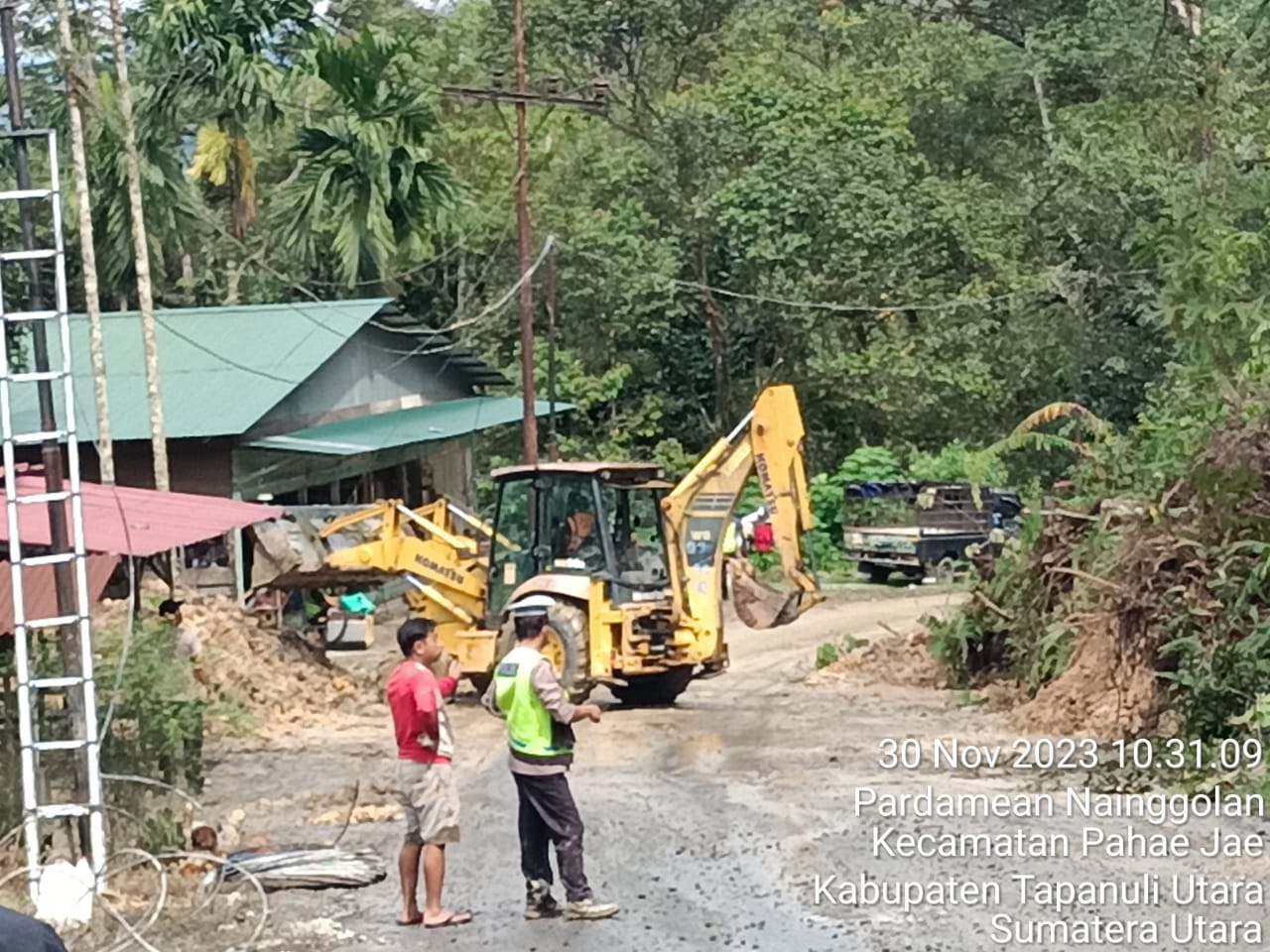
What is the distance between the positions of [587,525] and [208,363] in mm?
13620

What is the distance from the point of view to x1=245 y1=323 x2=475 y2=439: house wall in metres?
30.9

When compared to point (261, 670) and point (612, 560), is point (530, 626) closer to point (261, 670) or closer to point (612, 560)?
point (612, 560)

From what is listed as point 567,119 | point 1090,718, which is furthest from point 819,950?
point 567,119

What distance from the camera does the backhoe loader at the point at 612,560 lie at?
19.5 meters

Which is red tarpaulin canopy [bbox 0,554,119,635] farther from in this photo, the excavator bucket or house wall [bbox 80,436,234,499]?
house wall [bbox 80,436,234,499]

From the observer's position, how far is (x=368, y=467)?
33.5 meters

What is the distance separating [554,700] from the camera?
10.1 meters

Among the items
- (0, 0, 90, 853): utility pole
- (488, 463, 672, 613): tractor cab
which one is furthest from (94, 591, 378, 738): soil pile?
(0, 0, 90, 853): utility pole

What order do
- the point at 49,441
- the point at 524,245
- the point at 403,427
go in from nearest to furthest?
the point at 49,441 < the point at 524,245 < the point at 403,427

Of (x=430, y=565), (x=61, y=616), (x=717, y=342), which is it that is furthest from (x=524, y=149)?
(x=61, y=616)

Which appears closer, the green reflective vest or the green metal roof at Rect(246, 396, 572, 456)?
the green reflective vest

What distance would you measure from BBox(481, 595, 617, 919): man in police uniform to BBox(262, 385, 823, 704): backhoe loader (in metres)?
8.57

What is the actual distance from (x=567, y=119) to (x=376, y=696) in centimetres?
2519

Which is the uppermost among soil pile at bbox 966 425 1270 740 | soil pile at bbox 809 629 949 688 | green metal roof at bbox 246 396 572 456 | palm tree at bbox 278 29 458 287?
palm tree at bbox 278 29 458 287
